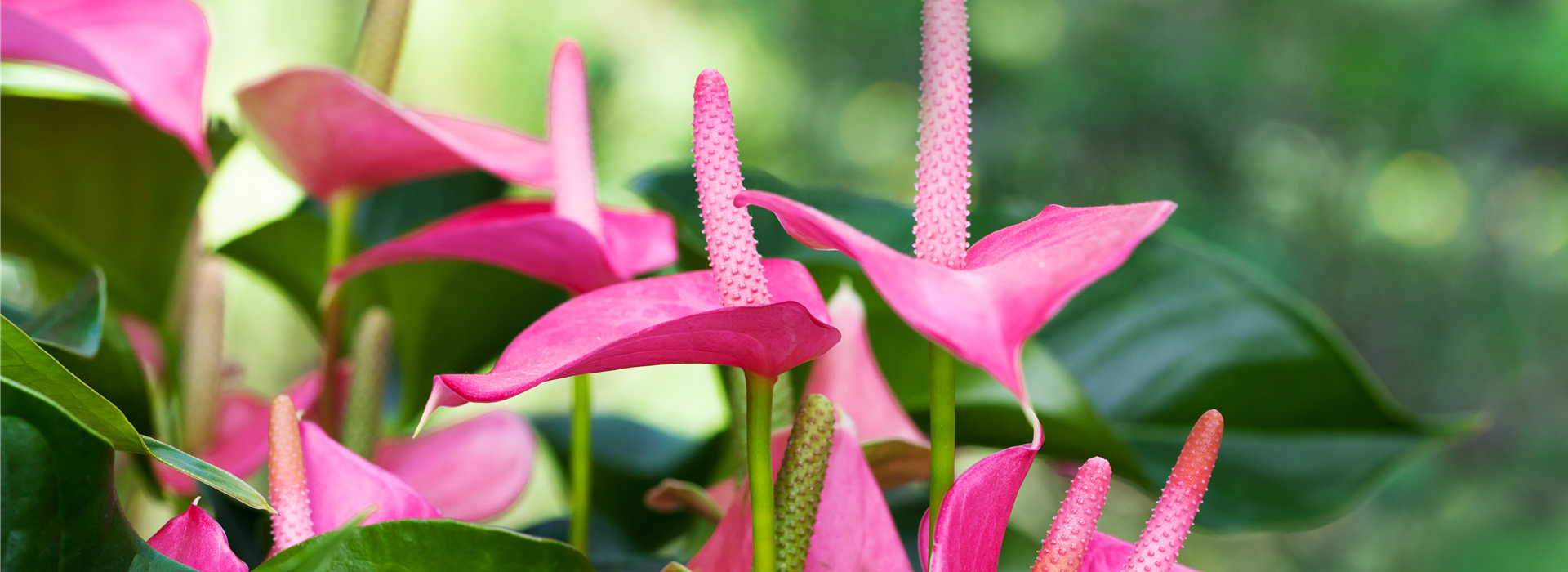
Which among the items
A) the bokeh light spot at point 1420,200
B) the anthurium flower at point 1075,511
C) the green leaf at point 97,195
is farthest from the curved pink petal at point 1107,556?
the bokeh light spot at point 1420,200

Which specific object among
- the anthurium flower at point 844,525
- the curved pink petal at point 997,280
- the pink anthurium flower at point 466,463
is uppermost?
the curved pink petal at point 997,280

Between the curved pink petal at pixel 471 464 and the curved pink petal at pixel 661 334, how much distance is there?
5.3 inches

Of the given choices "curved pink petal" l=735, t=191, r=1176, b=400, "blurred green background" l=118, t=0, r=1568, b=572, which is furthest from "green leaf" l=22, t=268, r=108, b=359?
"blurred green background" l=118, t=0, r=1568, b=572

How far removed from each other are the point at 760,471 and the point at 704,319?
35mm

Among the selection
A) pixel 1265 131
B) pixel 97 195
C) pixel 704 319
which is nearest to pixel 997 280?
pixel 704 319

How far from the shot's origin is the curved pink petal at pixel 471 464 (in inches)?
10.7

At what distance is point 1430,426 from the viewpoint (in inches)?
13.1

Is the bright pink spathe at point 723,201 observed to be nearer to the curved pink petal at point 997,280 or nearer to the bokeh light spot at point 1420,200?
the curved pink petal at point 997,280

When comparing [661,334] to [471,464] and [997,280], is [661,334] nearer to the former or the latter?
[997,280]

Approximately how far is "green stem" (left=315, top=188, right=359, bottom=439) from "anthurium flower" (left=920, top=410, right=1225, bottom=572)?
7.0 inches

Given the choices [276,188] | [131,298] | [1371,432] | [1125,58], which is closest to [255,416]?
[131,298]

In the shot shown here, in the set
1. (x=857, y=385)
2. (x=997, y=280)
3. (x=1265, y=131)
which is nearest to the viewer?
(x=997, y=280)

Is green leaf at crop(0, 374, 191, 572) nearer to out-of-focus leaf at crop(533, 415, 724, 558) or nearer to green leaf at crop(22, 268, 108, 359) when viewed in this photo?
green leaf at crop(22, 268, 108, 359)

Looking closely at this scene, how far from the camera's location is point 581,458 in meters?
0.23
